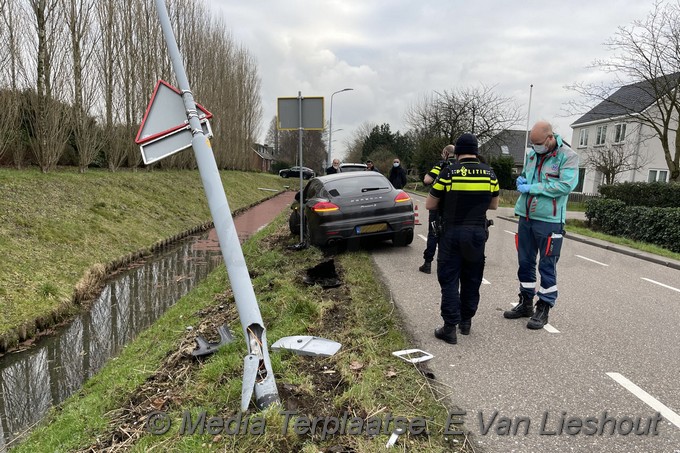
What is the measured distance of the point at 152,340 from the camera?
5.18 meters

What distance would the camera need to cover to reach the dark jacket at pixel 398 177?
34.7ft

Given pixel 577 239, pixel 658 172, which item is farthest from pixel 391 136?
pixel 577 239

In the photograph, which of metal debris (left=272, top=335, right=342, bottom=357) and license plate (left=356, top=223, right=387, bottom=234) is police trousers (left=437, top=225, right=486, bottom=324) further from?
license plate (left=356, top=223, right=387, bottom=234)

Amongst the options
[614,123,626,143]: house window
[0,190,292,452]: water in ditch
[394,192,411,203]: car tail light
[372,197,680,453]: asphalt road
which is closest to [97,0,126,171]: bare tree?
[0,190,292,452]: water in ditch

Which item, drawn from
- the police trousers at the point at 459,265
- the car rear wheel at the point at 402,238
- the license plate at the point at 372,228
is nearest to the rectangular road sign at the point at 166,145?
the police trousers at the point at 459,265

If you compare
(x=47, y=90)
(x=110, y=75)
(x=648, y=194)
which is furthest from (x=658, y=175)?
(x=47, y=90)

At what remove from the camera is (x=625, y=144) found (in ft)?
92.0

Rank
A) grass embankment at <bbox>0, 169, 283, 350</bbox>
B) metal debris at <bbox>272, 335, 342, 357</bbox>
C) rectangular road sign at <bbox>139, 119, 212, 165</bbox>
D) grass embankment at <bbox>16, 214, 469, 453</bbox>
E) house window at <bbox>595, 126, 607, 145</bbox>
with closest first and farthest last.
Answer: grass embankment at <bbox>16, 214, 469, 453</bbox> < rectangular road sign at <bbox>139, 119, 212, 165</bbox> < metal debris at <bbox>272, 335, 342, 357</bbox> < grass embankment at <bbox>0, 169, 283, 350</bbox> < house window at <bbox>595, 126, 607, 145</bbox>

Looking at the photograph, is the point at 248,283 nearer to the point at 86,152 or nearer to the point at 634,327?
the point at 634,327

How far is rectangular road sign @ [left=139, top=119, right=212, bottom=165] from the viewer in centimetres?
277

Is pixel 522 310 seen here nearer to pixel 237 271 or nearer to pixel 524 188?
pixel 524 188

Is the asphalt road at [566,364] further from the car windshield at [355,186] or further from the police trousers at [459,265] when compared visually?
the car windshield at [355,186]

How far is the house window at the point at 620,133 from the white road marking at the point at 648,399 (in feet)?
102

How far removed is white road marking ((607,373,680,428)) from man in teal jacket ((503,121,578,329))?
1036mm
